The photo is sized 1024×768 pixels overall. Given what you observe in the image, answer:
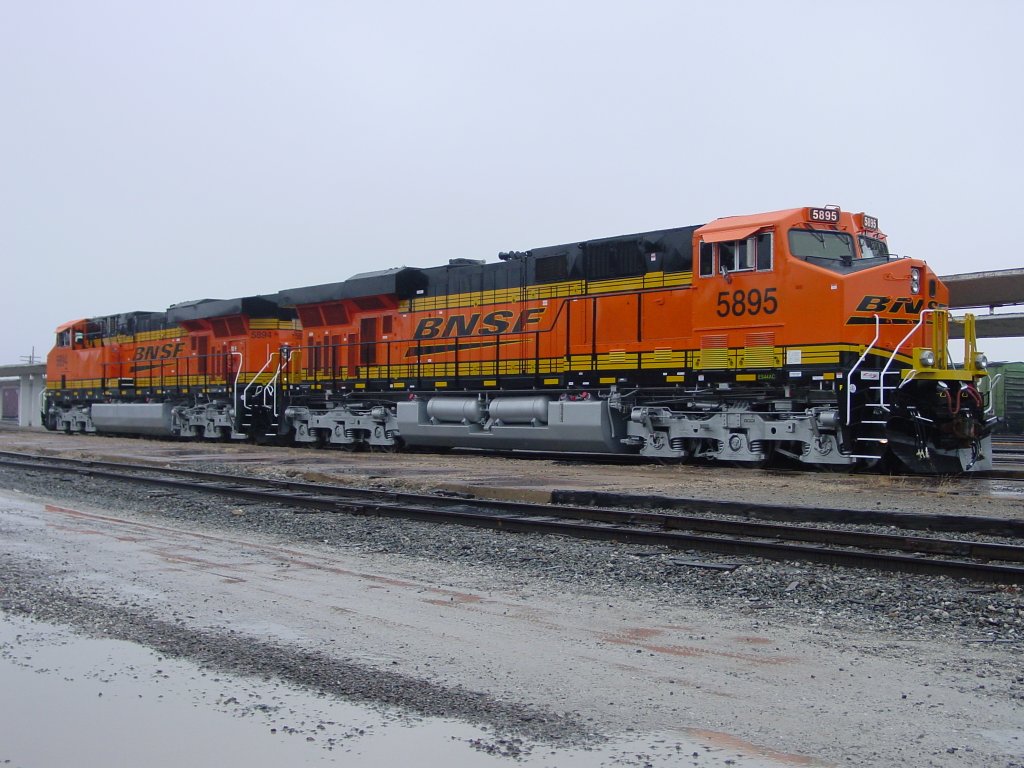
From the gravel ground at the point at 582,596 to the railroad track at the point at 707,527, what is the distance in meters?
0.16

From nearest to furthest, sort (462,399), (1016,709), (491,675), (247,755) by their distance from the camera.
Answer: (247,755) < (1016,709) < (491,675) < (462,399)

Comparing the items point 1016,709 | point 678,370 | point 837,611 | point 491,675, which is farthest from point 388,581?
point 678,370

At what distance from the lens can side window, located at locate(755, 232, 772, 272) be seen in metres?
14.1

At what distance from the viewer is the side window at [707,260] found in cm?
1480

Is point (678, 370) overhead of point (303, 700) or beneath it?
overhead

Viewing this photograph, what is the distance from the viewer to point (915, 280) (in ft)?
45.3

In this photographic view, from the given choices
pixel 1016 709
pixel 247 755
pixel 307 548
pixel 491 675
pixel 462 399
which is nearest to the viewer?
pixel 247 755

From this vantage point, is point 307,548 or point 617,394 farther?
point 617,394

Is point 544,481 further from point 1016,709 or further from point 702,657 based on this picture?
point 1016,709

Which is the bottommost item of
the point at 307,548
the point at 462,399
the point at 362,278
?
the point at 307,548

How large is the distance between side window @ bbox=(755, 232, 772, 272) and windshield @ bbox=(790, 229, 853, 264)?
13.2 inches

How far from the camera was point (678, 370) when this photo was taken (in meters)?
15.4

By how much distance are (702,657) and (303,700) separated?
2.06 metres

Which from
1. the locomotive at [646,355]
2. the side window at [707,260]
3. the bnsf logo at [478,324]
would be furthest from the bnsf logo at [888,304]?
the bnsf logo at [478,324]
